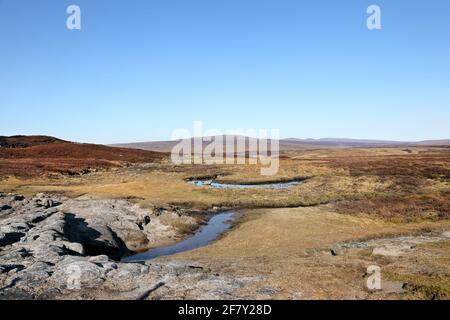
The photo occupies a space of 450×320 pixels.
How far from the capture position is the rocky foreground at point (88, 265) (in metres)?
15.3

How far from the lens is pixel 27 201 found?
35281 mm

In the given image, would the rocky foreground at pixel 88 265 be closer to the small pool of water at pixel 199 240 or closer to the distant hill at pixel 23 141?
the small pool of water at pixel 199 240

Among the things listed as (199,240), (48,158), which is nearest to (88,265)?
(199,240)

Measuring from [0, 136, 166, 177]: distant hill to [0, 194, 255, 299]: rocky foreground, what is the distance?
37616 mm

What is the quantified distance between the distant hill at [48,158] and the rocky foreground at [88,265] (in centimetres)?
3762

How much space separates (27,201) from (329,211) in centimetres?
2726

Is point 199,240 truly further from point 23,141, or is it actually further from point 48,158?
point 23,141

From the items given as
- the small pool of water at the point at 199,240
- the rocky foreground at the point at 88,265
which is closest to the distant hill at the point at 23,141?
the rocky foreground at the point at 88,265
